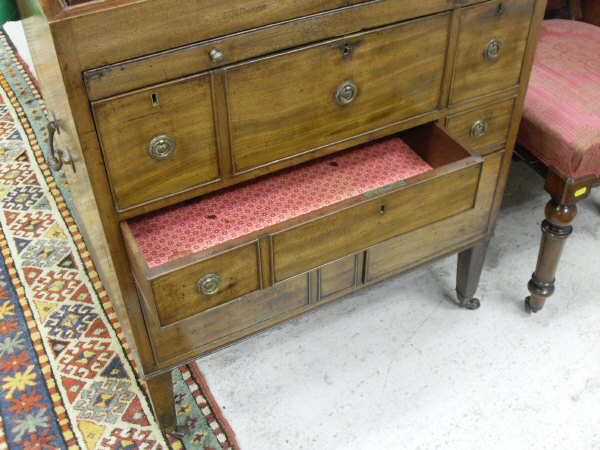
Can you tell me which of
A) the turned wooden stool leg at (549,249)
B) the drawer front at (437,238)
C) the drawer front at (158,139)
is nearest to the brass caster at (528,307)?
the turned wooden stool leg at (549,249)

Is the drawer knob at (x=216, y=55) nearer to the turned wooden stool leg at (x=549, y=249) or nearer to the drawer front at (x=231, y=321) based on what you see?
the drawer front at (x=231, y=321)

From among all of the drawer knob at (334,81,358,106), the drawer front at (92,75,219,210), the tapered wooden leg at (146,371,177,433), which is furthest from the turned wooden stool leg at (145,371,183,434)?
the drawer knob at (334,81,358,106)

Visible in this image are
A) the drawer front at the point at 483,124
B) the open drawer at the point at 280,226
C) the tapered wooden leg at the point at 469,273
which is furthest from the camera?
the tapered wooden leg at the point at 469,273

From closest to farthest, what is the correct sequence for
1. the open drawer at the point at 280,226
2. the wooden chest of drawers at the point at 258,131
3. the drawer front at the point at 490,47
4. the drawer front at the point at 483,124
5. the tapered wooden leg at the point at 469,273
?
the wooden chest of drawers at the point at 258,131, the open drawer at the point at 280,226, the drawer front at the point at 490,47, the drawer front at the point at 483,124, the tapered wooden leg at the point at 469,273

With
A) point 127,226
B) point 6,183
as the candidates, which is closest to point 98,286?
point 6,183

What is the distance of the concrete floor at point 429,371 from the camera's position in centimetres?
126

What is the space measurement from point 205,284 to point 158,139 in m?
0.21

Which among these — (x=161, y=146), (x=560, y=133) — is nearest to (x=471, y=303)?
(x=560, y=133)

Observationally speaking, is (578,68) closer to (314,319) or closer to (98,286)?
(314,319)

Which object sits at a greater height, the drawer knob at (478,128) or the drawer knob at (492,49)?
the drawer knob at (492,49)

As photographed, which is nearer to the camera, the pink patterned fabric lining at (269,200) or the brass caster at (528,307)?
the pink patterned fabric lining at (269,200)

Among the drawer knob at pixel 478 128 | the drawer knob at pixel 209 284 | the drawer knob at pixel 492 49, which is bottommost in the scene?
the drawer knob at pixel 209 284

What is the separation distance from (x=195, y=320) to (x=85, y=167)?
31 centimetres

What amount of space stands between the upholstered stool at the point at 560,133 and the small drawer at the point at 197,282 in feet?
1.96
